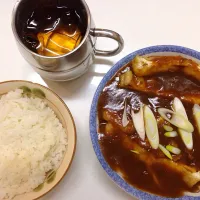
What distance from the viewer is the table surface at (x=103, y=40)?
154 cm

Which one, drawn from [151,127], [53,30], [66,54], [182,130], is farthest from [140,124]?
[53,30]

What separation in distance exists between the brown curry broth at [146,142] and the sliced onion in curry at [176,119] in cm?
2

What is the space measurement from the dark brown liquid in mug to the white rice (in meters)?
0.21

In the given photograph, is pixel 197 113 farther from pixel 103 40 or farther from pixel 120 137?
pixel 103 40

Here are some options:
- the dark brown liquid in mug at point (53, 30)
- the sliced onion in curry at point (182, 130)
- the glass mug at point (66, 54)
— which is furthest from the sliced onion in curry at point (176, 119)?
the dark brown liquid in mug at point (53, 30)

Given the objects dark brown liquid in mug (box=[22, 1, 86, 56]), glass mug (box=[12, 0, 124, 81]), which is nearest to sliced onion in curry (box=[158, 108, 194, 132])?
glass mug (box=[12, 0, 124, 81])

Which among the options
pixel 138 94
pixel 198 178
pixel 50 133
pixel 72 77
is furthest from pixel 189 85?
pixel 50 133

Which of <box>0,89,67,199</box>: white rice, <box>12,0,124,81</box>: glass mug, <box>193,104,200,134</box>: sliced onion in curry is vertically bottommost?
<box>0,89,67,199</box>: white rice

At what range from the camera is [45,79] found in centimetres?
164

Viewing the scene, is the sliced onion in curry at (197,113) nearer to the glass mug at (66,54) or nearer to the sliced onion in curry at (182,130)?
the sliced onion in curry at (182,130)

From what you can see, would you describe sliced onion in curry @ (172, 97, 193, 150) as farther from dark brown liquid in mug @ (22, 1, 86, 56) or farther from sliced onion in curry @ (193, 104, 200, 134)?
dark brown liquid in mug @ (22, 1, 86, 56)

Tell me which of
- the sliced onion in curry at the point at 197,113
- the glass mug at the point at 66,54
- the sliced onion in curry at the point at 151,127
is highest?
the glass mug at the point at 66,54

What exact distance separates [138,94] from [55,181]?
1.52 feet

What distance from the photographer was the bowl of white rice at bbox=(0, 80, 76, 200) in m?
1.42
